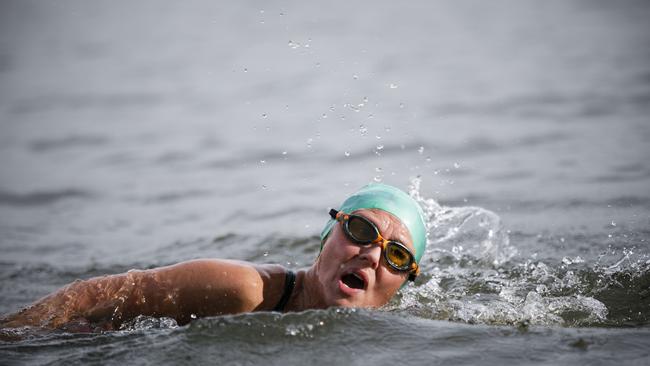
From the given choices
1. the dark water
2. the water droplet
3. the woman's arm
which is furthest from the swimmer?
the water droplet

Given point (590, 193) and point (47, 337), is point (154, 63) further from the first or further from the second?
point (47, 337)

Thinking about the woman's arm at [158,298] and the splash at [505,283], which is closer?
the woman's arm at [158,298]

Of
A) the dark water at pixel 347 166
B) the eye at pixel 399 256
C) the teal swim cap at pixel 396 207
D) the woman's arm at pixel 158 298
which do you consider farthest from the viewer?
the teal swim cap at pixel 396 207

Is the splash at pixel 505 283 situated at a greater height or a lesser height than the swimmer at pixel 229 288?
lesser

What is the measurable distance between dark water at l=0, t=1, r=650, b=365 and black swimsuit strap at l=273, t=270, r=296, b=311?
0.54 metres

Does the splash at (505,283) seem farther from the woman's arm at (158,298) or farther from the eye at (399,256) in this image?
the woman's arm at (158,298)

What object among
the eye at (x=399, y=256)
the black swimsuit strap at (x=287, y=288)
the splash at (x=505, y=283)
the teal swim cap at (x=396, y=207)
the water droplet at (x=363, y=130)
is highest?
the water droplet at (x=363, y=130)

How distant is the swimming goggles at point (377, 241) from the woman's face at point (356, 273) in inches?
1.3

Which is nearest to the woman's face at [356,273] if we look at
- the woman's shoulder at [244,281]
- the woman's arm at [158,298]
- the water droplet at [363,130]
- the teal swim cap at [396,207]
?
the teal swim cap at [396,207]

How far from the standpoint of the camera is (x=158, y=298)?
5695 millimetres

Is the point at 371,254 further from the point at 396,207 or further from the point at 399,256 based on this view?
the point at 396,207

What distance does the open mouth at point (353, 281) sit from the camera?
5711 millimetres

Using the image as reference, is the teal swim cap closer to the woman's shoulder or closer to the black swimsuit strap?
the black swimsuit strap

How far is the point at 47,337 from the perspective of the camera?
5.43m
